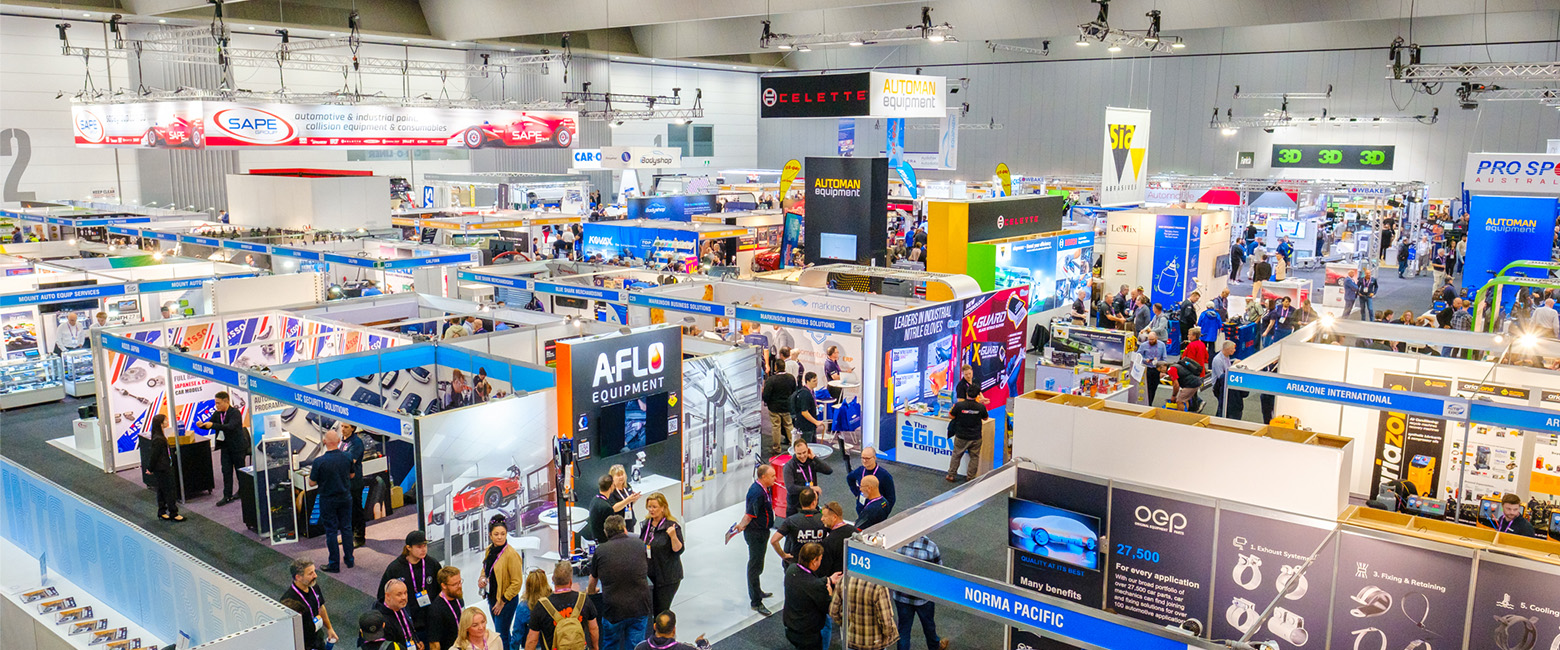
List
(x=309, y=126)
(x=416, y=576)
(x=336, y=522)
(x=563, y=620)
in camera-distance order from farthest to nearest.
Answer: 1. (x=309, y=126)
2. (x=336, y=522)
3. (x=416, y=576)
4. (x=563, y=620)

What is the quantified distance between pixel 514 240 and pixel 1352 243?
65.3 ft

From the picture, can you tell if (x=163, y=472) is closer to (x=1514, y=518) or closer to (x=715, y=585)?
(x=715, y=585)

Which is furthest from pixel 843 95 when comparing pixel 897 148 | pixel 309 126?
pixel 309 126

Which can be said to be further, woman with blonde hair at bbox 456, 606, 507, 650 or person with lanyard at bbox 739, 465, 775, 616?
person with lanyard at bbox 739, 465, 775, 616

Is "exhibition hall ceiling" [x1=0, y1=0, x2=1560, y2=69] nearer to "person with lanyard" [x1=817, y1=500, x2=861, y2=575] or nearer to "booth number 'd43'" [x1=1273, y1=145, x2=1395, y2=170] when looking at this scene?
"booth number 'd43'" [x1=1273, y1=145, x2=1395, y2=170]

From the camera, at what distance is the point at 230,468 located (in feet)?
29.3

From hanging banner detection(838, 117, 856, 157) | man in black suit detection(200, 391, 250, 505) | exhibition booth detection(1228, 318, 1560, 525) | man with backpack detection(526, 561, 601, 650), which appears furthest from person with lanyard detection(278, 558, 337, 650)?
hanging banner detection(838, 117, 856, 157)

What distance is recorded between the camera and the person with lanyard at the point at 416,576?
5.50 m

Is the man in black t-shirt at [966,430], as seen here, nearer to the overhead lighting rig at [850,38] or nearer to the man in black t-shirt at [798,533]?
the man in black t-shirt at [798,533]

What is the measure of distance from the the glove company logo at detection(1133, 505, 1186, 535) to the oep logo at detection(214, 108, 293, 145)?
13.5 meters

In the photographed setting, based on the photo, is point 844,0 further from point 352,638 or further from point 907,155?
point 907,155

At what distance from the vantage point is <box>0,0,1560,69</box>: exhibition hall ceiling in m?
18.2

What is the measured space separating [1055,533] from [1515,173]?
503 inches

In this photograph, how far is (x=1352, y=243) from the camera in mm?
25016
